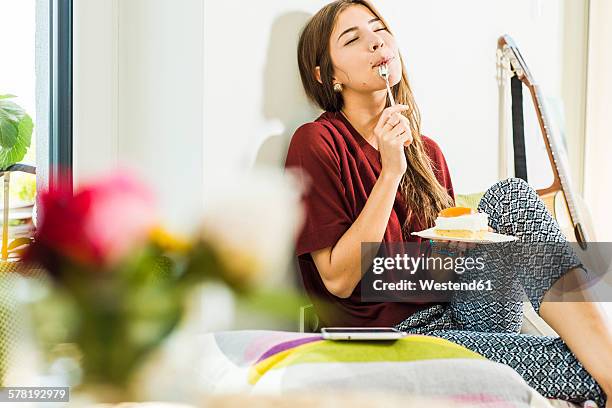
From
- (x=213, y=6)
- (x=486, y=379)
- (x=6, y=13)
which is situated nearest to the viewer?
(x=486, y=379)

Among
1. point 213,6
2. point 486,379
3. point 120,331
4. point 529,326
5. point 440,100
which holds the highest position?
point 213,6

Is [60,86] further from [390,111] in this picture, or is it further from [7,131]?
[390,111]

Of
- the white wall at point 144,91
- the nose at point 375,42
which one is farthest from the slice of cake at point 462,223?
the white wall at point 144,91

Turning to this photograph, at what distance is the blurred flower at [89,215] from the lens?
158 millimetres

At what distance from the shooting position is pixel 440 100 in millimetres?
1797

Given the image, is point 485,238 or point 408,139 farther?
point 408,139

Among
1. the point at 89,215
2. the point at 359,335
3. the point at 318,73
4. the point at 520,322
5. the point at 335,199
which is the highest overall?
the point at 318,73

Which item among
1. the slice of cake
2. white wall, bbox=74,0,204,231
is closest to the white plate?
the slice of cake

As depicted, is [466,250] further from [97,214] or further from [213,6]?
[97,214]

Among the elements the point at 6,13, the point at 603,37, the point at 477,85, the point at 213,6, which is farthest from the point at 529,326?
the point at 603,37

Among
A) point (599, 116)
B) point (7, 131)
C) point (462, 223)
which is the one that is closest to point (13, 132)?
point (7, 131)

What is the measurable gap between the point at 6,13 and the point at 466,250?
883 mm

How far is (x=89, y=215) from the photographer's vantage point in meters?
0.16

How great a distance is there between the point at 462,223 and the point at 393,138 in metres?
0.21
